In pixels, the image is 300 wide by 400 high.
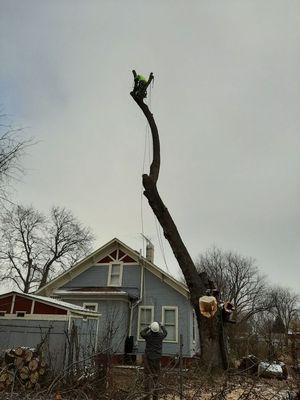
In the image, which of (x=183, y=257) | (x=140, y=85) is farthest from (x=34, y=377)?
(x=140, y=85)

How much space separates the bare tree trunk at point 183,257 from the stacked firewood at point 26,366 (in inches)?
167

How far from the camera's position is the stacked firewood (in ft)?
26.6

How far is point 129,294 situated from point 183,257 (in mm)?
8159

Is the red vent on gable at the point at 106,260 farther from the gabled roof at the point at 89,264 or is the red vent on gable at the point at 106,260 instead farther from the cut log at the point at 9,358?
the cut log at the point at 9,358

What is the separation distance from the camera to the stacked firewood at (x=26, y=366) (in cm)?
812

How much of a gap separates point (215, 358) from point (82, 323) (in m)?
4.62

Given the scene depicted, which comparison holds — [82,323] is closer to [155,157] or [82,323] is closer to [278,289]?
[155,157]

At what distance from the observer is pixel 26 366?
838cm

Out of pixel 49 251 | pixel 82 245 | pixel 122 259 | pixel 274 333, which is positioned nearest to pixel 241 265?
pixel 82 245

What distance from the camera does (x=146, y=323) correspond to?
1789 centimetres

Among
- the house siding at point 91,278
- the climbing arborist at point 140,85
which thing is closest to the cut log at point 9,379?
the climbing arborist at point 140,85

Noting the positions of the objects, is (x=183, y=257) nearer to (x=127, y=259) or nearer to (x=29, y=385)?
(x=29, y=385)

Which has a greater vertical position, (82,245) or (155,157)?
(82,245)

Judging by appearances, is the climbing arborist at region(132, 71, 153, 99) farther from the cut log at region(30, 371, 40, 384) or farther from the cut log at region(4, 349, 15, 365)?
the cut log at region(30, 371, 40, 384)
